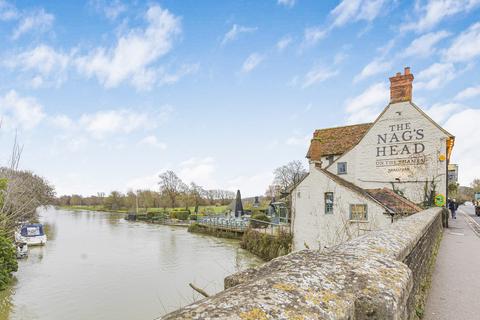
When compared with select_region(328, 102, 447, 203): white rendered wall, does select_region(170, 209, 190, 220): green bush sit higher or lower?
lower

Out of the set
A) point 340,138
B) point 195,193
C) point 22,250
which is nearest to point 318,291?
point 340,138

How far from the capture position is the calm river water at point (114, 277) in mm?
13977

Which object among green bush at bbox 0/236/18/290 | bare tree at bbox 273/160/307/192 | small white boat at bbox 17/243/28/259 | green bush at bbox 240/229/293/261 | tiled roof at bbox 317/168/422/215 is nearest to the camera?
green bush at bbox 0/236/18/290

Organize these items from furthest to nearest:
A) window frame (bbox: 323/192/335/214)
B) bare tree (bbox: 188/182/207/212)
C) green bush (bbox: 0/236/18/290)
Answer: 1. bare tree (bbox: 188/182/207/212)
2. window frame (bbox: 323/192/335/214)
3. green bush (bbox: 0/236/18/290)

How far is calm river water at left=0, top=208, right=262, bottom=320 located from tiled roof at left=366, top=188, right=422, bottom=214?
9281 millimetres

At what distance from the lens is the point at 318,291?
5.28ft

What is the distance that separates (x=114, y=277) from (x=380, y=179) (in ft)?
58.8

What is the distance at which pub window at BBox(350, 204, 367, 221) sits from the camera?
674 inches

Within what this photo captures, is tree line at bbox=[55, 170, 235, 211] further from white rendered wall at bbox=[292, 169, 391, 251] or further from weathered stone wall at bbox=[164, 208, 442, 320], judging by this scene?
weathered stone wall at bbox=[164, 208, 442, 320]

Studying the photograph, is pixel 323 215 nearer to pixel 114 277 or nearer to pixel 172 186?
pixel 114 277

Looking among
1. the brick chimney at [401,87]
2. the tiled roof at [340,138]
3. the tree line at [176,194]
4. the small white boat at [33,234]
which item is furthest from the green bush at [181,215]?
the brick chimney at [401,87]

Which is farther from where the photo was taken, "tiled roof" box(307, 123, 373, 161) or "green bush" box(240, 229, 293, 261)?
"tiled roof" box(307, 123, 373, 161)

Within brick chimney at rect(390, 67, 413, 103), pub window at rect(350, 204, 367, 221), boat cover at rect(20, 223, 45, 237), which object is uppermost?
brick chimney at rect(390, 67, 413, 103)

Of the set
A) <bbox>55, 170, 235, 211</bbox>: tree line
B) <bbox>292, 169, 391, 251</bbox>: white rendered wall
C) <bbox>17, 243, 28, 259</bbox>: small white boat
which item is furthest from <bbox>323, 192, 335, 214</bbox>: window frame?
<bbox>55, 170, 235, 211</bbox>: tree line
